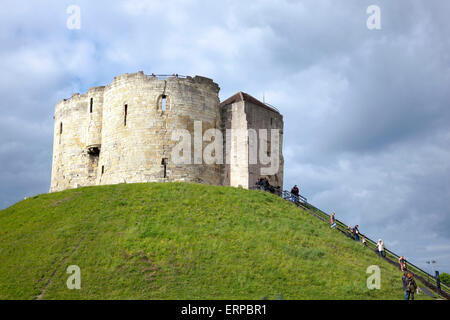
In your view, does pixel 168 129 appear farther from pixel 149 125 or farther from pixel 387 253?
pixel 387 253

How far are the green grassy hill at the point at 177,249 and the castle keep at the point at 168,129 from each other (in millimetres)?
3023

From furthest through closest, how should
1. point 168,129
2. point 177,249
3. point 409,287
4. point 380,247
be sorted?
point 168,129
point 380,247
point 177,249
point 409,287

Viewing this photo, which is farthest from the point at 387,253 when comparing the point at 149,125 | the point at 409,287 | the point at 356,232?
the point at 149,125

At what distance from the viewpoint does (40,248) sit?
22.1m

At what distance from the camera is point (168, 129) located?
1250 inches

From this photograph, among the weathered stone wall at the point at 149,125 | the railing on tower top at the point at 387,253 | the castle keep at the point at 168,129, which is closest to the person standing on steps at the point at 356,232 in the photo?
the railing on tower top at the point at 387,253

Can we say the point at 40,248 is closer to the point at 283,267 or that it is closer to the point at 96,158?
the point at 283,267

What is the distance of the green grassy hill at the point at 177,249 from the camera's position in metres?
18.6

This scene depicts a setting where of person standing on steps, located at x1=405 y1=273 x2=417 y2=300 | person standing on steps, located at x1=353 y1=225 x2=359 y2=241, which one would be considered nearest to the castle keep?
person standing on steps, located at x1=353 y1=225 x2=359 y2=241

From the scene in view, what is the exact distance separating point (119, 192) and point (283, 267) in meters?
11.6

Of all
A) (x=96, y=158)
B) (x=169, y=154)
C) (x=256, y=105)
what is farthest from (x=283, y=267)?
(x=96, y=158)

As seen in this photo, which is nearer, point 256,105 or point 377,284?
point 377,284

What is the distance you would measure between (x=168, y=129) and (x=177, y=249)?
1208 centimetres
